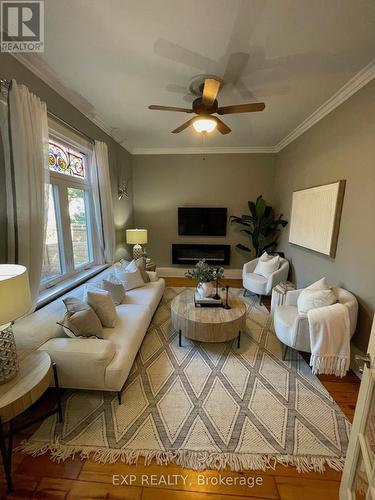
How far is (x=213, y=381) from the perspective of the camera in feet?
6.55

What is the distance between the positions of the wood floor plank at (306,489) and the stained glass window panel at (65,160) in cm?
339

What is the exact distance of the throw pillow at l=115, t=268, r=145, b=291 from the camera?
10.3 ft

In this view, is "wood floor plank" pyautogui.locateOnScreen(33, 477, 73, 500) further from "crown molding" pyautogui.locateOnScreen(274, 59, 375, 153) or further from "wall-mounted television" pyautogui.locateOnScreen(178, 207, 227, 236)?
"wall-mounted television" pyautogui.locateOnScreen(178, 207, 227, 236)

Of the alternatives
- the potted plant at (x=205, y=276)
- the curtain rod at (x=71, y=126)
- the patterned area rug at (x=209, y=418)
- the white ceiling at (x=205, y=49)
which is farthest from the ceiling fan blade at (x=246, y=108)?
the patterned area rug at (x=209, y=418)

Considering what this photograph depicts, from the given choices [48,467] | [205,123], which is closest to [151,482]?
[48,467]

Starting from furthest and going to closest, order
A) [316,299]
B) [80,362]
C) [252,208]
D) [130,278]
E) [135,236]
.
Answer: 1. [252,208]
2. [135,236]
3. [130,278]
4. [316,299]
5. [80,362]

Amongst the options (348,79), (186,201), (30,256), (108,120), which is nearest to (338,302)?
(348,79)

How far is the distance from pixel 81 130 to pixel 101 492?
355cm

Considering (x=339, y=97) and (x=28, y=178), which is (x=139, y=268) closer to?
(x=28, y=178)

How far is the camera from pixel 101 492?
1.22 metres

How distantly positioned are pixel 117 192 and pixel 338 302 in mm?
3840

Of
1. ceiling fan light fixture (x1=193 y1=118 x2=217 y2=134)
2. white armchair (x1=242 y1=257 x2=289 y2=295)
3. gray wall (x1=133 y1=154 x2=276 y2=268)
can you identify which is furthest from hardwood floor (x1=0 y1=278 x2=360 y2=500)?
gray wall (x1=133 y1=154 x2=276 y2=268)

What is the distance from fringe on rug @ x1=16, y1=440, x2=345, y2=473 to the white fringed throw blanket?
2.26ft

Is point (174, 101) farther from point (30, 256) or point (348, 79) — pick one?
point (30, 256)
